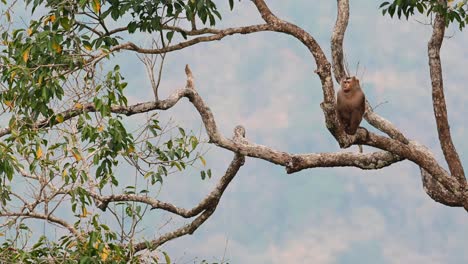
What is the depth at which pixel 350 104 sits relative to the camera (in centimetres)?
1098

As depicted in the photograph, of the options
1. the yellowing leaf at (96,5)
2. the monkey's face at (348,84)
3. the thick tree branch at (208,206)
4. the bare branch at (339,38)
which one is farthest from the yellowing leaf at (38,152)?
the bare branch at (339,38)

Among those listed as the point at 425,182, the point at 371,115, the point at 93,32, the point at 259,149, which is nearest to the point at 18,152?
the point at 93,32

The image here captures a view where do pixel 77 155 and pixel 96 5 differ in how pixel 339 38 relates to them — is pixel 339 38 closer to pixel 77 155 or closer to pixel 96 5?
pixel 96 5

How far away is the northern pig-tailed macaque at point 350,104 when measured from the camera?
10875 millimetres

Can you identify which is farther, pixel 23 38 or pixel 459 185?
pixel 459 185

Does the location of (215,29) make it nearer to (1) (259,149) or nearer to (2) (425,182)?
(1) (259,149)

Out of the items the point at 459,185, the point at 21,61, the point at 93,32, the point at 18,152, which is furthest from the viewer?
the point at 459,185

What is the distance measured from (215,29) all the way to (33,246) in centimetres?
369

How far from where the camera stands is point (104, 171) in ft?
34.9

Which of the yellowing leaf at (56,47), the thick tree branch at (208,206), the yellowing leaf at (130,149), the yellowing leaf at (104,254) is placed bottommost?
the yellowing leaf at (104,254)

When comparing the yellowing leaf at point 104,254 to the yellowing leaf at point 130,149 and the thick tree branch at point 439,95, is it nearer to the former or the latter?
the yellowing leaf at point 130,149

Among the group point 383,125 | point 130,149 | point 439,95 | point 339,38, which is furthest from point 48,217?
point 439,95

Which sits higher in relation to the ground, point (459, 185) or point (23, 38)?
point (23, 38)

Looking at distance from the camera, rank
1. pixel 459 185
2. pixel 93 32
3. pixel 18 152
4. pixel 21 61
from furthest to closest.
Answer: pixel 459 185, pixel 93 32, pixel 21 61, pixel 18 152
